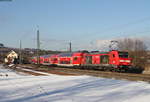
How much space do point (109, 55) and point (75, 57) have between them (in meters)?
13.2

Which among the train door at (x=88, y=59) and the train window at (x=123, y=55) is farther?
the train door at (x=88, y=59)

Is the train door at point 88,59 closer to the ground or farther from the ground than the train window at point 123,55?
closer to the ground

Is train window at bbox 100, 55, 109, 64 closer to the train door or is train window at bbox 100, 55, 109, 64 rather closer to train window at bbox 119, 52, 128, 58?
train window at bbox 119, 52, 128, 58

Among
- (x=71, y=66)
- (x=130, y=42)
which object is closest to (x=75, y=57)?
(x=71, y=66)

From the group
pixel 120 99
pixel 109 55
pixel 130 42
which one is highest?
pixel 130 42

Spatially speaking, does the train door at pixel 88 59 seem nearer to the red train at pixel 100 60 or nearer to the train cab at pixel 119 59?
the red train at pixel 100 60

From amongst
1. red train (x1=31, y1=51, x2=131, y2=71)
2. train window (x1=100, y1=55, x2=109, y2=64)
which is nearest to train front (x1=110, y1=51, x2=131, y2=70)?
red train (x1=31, y1=51, x2=131, y2=71)

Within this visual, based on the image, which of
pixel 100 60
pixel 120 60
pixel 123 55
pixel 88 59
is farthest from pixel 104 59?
pixel 88 59

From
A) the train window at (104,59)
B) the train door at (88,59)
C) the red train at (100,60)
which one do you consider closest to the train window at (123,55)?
the red train at (100,60)

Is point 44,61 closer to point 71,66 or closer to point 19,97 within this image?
point 71,66

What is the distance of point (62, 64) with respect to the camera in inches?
2020

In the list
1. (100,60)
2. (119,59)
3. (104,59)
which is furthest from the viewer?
(100,60)

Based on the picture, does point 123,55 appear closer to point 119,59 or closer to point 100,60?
point 119,59

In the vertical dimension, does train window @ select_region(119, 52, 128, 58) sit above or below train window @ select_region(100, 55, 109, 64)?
above
